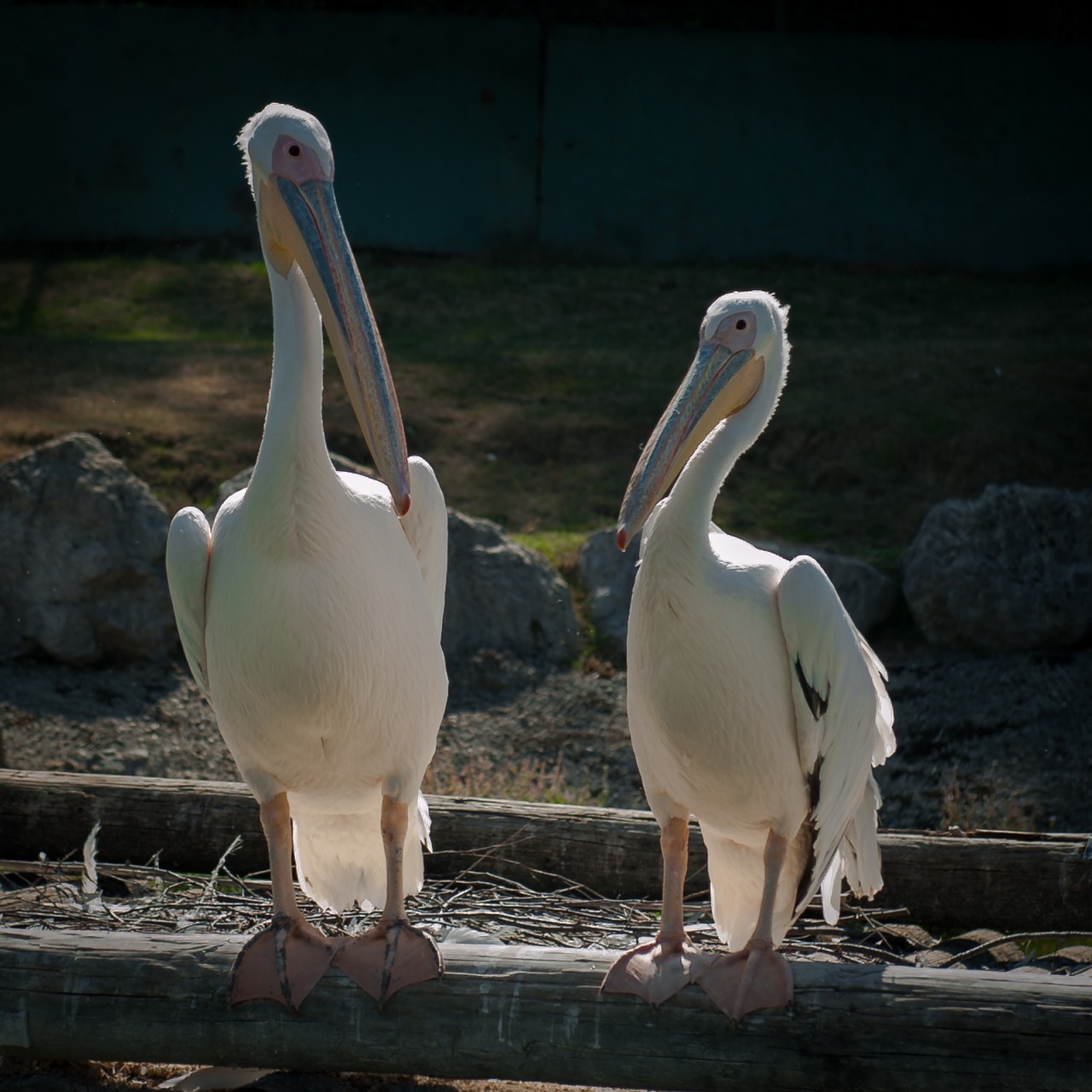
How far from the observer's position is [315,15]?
12.3 m

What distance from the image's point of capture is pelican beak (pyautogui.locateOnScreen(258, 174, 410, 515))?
2938 millimetres

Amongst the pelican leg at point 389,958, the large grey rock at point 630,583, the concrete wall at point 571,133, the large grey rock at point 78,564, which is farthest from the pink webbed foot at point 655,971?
the concrete wall at point 571,133

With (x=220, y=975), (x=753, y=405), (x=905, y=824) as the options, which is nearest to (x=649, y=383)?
(x=905, y=824)

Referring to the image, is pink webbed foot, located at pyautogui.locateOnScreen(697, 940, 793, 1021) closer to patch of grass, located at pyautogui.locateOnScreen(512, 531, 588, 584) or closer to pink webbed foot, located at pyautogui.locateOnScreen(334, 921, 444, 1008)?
pink webbed foot, located at pyautogui.locateOnScreen(334, 921, 444, 1008)

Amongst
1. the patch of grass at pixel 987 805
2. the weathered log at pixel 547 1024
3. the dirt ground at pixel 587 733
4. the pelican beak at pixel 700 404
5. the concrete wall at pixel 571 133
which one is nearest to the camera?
the weathered log at pixel 547 1024

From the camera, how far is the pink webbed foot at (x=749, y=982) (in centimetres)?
274

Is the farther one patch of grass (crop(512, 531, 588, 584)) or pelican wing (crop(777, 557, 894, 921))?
patch of grass (crop(512, 531, 588, 584))

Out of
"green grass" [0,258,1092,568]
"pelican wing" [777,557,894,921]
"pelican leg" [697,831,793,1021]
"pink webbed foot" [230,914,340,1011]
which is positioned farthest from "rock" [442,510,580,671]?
"pelican leg" [697,831,793,1021]

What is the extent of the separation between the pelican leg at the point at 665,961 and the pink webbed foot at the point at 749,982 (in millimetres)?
52

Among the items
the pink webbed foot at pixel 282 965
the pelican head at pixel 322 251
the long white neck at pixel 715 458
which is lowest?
the pink webbed foot at pixel 282 965

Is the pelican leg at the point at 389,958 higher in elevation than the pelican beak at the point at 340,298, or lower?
lower

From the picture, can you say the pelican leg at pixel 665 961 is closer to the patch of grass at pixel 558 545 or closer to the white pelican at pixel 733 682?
the white pelican at pixel 733 682

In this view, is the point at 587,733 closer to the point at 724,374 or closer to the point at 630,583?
the point at 630,583

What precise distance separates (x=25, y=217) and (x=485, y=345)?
15.7ft
